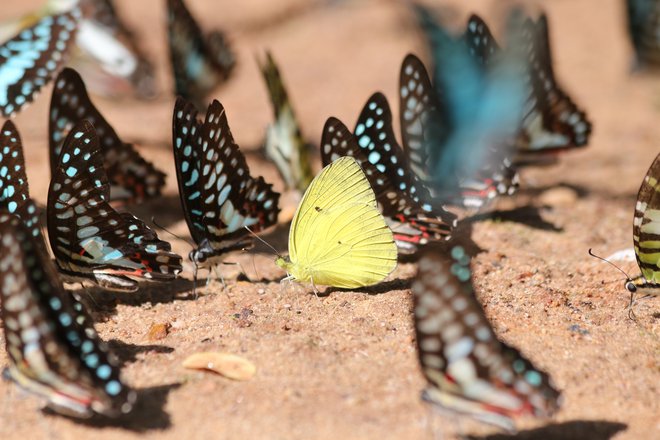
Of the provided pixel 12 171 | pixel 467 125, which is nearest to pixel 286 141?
pixel 467 125

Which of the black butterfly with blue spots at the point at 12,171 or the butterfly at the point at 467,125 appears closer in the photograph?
the black butterfly with blue spots at the point at 12,171

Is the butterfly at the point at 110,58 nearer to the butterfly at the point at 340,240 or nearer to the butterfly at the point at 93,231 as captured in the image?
the butterfly at the point at 93,231

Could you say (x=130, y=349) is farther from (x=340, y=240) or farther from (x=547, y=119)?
(x=547, y=119)

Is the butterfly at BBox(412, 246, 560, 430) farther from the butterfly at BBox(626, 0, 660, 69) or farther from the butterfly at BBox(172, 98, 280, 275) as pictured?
the butterfly at BBox(626, 0, 660, 69)

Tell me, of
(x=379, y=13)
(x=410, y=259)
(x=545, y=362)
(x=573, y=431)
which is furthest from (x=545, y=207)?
(x=379, y=13)

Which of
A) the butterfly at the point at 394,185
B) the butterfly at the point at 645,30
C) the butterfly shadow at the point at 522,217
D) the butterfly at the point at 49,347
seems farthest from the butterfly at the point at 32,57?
the butterfly at the point at 645,30

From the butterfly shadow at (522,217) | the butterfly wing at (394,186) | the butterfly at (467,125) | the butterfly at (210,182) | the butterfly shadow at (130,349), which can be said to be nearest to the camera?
the butterfly shadow at (130,349)

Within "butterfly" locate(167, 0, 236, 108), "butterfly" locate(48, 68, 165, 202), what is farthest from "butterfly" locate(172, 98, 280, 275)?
"butterfly" locate(167, 0, 236, 108)
